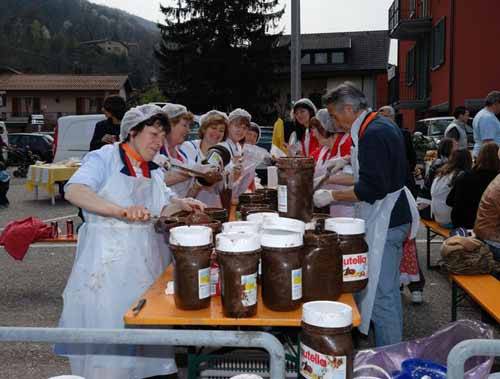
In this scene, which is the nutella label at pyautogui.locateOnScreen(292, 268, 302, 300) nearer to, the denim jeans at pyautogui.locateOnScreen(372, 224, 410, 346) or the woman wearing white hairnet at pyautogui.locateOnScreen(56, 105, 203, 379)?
the woman wearing white hairnet at pyautogui.locateOnScreen(56, 105, 203, 379)

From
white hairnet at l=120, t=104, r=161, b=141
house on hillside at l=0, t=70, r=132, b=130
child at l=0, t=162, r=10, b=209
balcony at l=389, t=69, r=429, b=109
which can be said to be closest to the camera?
white hairnet at l=120, t=104, r=161, b=141

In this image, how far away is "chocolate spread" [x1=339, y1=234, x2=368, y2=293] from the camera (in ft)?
8.57

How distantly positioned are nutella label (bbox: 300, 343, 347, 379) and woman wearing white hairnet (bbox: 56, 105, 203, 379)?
1.30 m

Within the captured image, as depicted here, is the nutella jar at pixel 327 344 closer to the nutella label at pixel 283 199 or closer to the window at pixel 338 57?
the nutella label at pixel 283 199

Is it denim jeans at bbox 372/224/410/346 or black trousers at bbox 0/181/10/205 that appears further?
black trousers at bbox 0/181/10/205

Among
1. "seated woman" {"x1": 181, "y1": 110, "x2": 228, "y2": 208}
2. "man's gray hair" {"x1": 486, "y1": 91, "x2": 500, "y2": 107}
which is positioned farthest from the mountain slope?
"seated woman" {"x1": 181, "y1": 110, "x2": 228, "y2": 208}

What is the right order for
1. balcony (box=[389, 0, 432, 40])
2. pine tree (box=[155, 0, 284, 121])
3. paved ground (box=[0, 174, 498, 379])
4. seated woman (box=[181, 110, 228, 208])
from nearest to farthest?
paved ground (box=[0, 174, 498, 379]) < seated woman (box=[181, 110, 228, 208]) < balcony (box=[389, 0, 432, 40]) < pine tree (box=[155, 0, 284, 121])

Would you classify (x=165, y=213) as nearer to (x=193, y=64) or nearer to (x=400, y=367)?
(x=400, y=367)

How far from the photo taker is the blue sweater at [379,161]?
3314 mm

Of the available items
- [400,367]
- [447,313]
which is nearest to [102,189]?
[400,367]

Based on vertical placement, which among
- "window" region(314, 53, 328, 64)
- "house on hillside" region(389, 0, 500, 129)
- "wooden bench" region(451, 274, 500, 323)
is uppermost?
"window" region(314, 53, 328, 64)

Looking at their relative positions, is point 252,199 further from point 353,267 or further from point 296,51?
point 296,51

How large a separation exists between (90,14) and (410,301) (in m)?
150

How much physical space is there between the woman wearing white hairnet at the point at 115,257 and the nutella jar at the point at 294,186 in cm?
74
